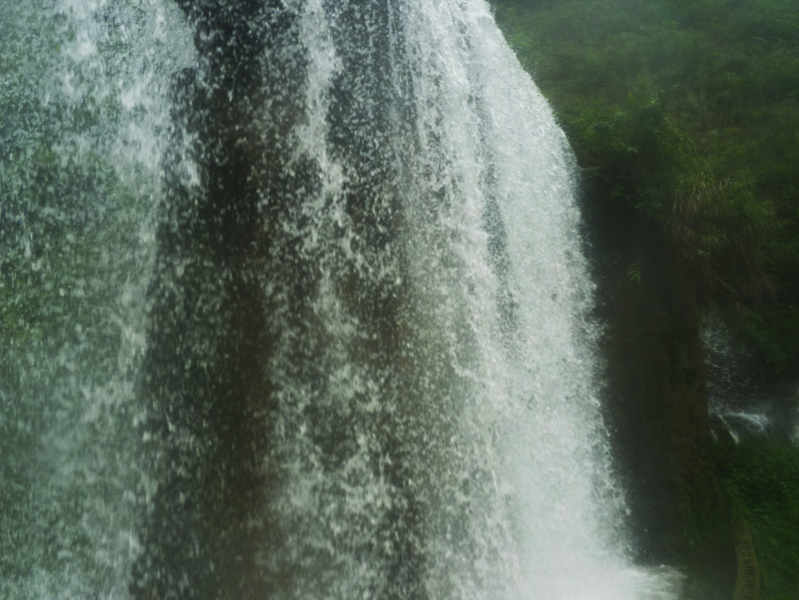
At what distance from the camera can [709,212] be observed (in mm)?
5758

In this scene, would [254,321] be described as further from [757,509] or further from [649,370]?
[757,509]

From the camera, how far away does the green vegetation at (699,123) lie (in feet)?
18.5

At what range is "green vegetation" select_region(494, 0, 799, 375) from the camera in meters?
5.62

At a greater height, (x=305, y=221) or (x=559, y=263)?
(x=305, y=221)

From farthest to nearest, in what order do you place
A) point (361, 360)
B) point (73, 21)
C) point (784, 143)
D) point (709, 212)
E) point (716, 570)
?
1. point (784, 143)
2. point (709, 212)
3. point (716, 570)
4. point (73, 21)
5. point (361, 360)

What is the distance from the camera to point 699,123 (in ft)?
25.0

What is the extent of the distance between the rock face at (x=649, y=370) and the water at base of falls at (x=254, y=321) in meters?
0.69

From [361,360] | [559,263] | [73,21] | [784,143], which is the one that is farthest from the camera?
[784,143]

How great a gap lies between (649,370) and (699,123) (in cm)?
402

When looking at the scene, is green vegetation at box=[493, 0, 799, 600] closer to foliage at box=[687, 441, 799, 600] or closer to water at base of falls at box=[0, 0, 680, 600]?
foliage at box=[687, 441, 799, 600]

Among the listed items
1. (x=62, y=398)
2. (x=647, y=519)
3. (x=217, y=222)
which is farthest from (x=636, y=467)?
(x=62, y=398)

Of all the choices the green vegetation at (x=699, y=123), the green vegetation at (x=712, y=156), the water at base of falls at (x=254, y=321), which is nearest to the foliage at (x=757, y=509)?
the green vegetation at (x=712, y=156)

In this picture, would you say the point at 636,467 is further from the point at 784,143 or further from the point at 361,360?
the point at 784,143

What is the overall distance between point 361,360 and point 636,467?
2.54 metres
